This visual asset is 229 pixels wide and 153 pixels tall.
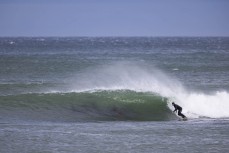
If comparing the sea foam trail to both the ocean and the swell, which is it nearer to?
the ocean

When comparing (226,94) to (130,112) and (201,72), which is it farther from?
(201,72)

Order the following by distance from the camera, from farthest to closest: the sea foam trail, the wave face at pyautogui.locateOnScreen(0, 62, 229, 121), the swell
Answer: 1. the sea foam trail
2. the wave face at pyautogui.locateOnScreen(0, 62, 229, 121)
3. the swell

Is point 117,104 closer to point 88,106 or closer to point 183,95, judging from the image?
point 88,106

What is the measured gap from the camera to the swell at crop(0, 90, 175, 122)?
1075 inches

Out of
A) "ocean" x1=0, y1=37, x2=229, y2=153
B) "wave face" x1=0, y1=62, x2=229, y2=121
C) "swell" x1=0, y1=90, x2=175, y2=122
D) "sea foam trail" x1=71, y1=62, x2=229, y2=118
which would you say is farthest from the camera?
"sea foam trail" x1=71, y1=62, x2=229, y2=118

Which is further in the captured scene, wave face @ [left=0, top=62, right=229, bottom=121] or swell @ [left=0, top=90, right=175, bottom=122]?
wave face @ [left=0, top=62, right=229, bottom=121]

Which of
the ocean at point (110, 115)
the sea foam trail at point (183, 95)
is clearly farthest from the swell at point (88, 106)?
the sea foam trail at point (183, 95)

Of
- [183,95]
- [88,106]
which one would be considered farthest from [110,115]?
[183,95]

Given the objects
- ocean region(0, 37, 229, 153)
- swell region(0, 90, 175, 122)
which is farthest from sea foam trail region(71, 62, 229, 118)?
swell region(0, 90, 175, 122)

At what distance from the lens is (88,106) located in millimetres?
29734

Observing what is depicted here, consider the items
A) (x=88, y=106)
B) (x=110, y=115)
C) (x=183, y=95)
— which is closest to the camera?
(x=110, y=115)

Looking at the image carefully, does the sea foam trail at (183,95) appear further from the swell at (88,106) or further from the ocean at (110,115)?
the swell at (88,106)

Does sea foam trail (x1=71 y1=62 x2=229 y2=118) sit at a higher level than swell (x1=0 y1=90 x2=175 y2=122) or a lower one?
higher

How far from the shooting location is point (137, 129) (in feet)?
75.0
